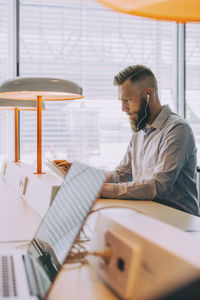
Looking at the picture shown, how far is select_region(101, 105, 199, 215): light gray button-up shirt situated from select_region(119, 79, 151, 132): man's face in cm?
8

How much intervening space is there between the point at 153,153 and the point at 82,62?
210 cm

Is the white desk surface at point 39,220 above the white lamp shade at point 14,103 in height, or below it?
below

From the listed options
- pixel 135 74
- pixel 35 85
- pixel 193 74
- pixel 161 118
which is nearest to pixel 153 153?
pixel 161 118

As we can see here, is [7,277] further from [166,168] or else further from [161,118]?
[161,118]

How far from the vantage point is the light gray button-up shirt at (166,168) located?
184 cm

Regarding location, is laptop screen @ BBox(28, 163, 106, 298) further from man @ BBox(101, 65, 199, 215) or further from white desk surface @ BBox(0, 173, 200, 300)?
man @ BBox(101, 65, 199, 215)

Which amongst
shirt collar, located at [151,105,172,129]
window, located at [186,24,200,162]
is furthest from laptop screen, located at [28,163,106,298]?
window, located at [186,24,200,162]

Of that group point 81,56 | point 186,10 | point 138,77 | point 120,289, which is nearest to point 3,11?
point 81,56

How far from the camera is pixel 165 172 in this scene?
186 cm

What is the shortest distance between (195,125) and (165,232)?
3818mm

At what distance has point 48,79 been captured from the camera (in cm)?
162

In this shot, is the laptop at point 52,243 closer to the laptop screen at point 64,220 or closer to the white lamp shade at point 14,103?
the laptop screen at point 64,220

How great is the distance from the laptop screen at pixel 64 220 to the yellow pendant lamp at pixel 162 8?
33cm

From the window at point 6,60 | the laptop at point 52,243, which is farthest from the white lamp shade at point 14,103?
the laptop at point 52,243
